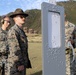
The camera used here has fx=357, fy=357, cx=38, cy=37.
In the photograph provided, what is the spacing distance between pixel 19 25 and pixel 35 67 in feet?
23.8

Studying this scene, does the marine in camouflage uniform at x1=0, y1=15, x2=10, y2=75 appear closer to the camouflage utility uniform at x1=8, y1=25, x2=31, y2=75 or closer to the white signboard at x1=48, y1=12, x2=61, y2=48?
the camouflage utility uniform at x1=8, y1=25, x2=31, y2=75

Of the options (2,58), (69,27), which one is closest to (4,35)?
(2,58)

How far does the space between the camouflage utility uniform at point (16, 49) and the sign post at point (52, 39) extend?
50.4 inches

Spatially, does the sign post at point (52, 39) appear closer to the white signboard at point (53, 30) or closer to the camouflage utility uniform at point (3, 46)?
the white signboard at point (53, 30)

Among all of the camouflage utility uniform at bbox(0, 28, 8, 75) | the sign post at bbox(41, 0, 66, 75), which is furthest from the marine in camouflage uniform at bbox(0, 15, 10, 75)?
the sign post at bbox(41, 0, 66, 75)

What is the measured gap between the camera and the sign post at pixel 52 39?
4.76 metres

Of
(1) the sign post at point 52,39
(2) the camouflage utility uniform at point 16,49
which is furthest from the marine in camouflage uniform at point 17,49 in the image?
(1) the sign post at point 52,39

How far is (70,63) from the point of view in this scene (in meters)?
9.66

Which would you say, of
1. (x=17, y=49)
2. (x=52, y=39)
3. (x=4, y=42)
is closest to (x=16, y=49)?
(x=17, y=49)

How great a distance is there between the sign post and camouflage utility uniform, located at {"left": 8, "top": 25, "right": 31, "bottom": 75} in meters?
1.28

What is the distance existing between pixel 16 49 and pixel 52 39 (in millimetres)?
1461

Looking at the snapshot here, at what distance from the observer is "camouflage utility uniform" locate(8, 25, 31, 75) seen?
6.24 metres

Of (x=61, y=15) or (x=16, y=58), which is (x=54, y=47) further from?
(x=16, y=58)

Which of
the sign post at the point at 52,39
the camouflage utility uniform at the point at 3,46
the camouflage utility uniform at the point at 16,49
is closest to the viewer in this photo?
the sign post at the point at 52,39
